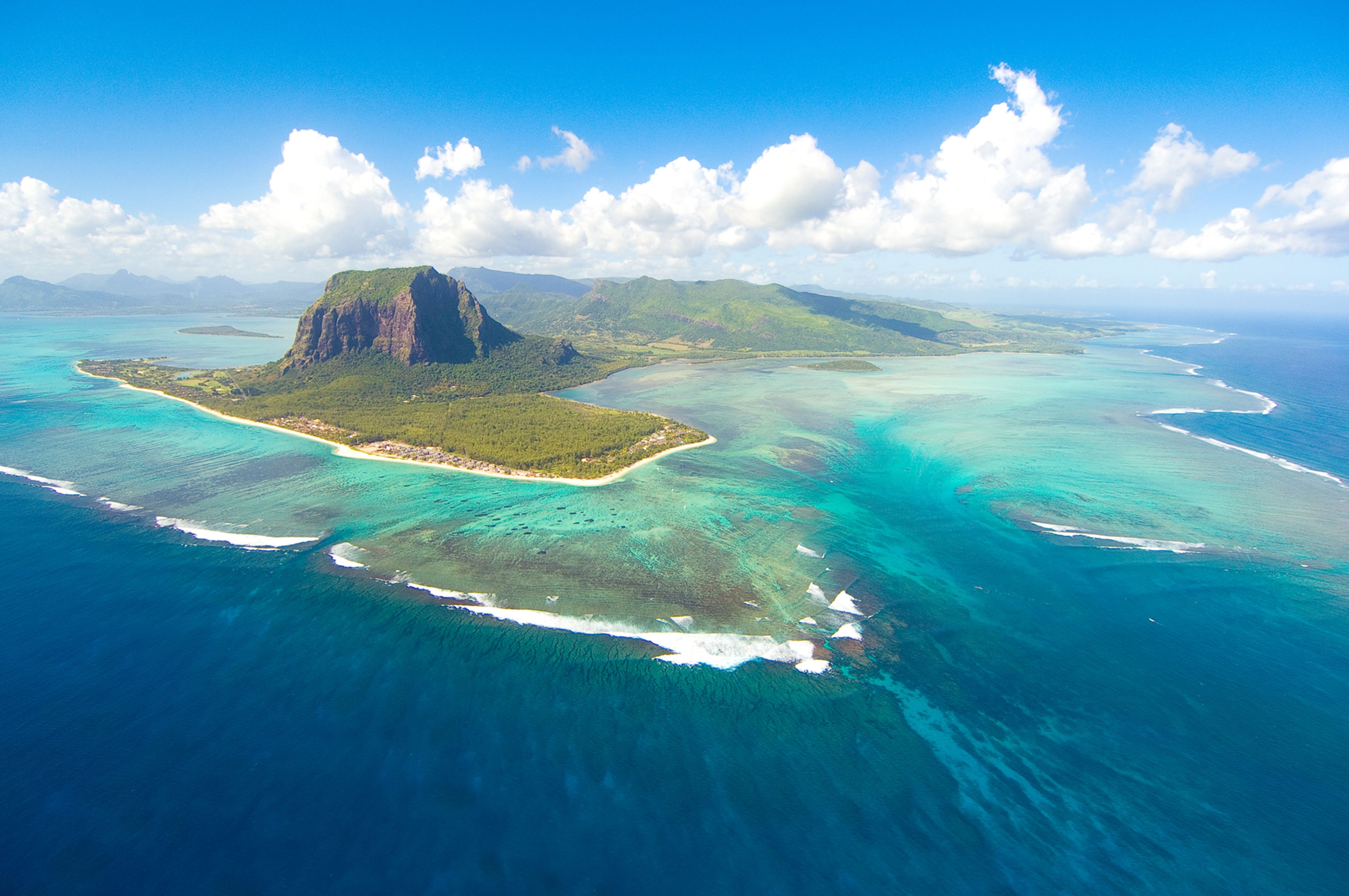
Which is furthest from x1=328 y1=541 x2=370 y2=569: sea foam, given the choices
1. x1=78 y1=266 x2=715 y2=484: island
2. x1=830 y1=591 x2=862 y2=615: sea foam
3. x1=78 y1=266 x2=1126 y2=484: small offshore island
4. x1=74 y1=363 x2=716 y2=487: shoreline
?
x1=830 y1=591 x2=862 y2=615: sea foam

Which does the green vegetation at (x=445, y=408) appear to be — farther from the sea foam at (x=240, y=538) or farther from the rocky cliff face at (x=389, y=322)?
the sea foam at (x=240, y=538)

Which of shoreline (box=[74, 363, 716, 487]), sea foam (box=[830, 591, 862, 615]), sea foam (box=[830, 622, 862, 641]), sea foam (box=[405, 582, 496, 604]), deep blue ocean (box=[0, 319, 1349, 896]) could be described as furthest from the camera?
shoreline (box=[74, 363, 716, 487])

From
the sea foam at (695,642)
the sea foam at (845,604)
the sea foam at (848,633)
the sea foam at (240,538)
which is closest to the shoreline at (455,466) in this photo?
the sea foam at (240,538)

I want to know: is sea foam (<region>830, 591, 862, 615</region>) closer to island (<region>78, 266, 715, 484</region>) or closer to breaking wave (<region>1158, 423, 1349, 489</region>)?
island (<region>78, 266, 715, 484</region>)

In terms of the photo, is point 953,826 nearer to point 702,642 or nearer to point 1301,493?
point 702,642

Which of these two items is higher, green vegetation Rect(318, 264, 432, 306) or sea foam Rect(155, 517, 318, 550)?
green vegetation Rect(318, 264, 432, 306)
